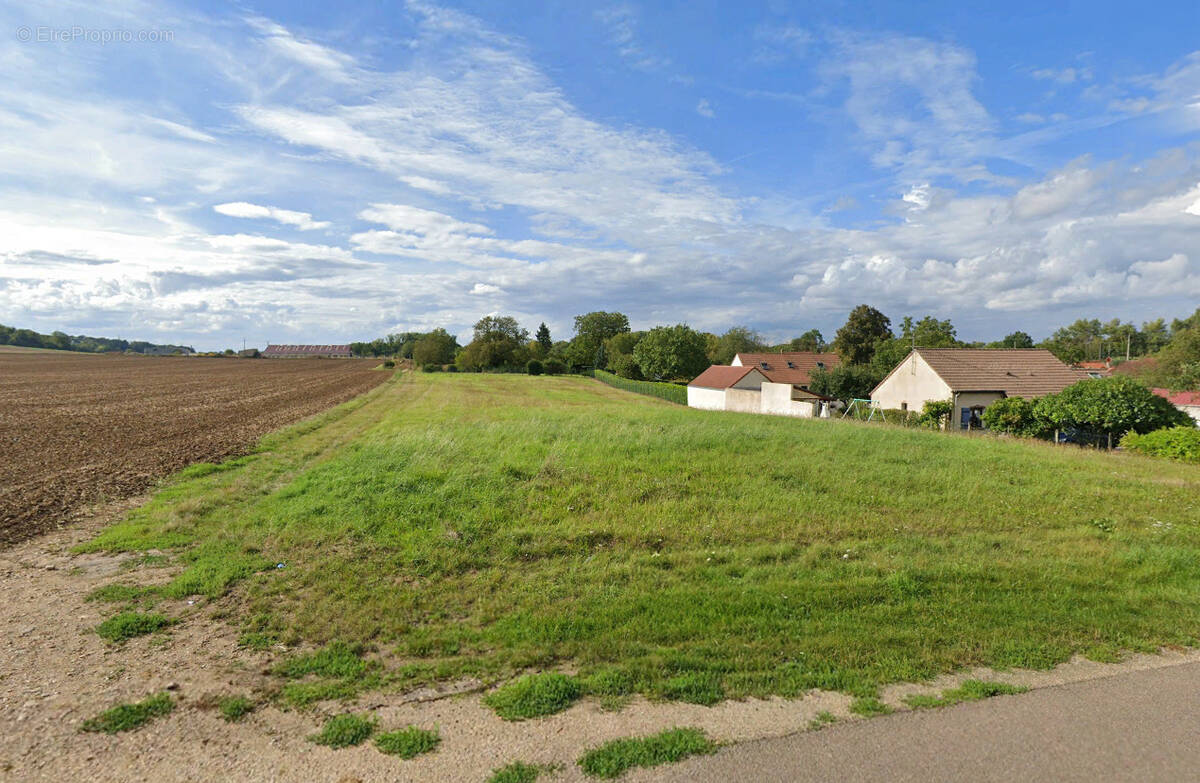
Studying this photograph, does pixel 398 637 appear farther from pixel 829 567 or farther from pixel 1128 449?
pixel 1128 449

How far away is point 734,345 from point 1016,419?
7978cm

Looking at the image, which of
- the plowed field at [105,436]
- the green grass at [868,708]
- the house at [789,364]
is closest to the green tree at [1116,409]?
the green grass at [868,708]

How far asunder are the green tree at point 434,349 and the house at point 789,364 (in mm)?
62159

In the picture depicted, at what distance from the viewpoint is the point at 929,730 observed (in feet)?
14.9

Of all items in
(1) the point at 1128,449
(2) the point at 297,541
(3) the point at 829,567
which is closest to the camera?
(3) the point at 829,567

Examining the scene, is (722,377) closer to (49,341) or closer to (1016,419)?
(1016,419)

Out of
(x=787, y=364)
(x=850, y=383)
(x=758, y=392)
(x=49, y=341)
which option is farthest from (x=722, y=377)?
(x=49, y=341)

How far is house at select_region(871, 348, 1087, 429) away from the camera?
34031 mm

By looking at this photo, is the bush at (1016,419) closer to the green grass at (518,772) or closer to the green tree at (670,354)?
the green grass at (518,772)

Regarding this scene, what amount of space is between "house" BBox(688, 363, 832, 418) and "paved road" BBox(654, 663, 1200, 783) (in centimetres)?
3412

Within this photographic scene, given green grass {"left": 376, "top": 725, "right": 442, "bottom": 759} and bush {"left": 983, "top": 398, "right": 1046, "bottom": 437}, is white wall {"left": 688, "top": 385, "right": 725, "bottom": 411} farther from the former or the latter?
green grass {"left": 376, "top": 725, "right": 442, "bottom": 759}

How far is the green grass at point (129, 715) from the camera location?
15.3 feet

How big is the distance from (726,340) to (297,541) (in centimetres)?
10440

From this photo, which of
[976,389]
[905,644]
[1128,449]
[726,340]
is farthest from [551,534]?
[726,340]
